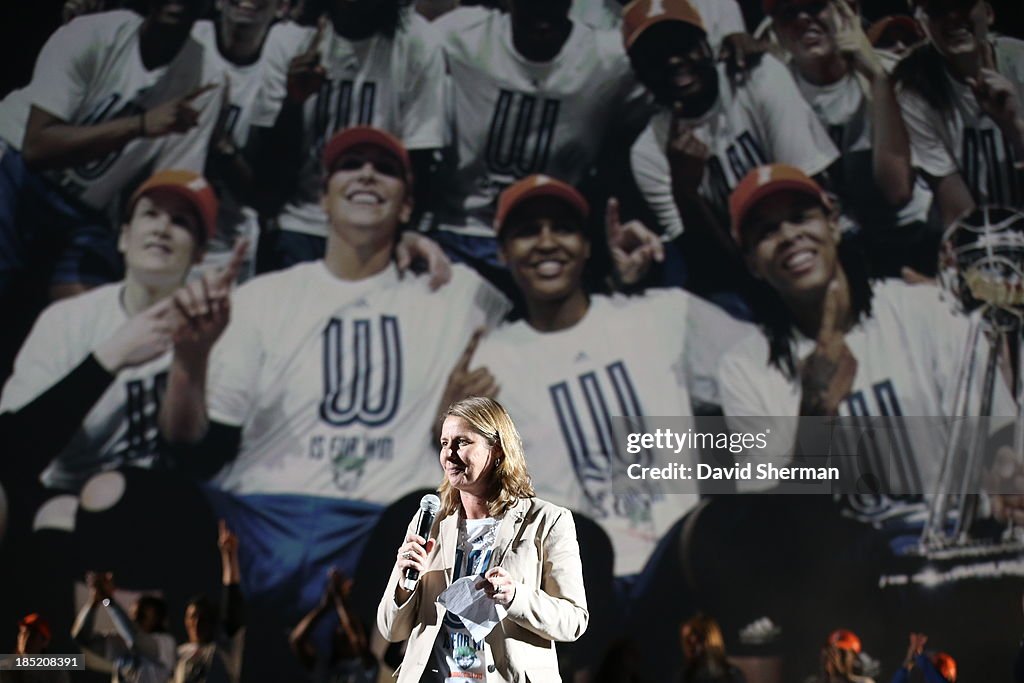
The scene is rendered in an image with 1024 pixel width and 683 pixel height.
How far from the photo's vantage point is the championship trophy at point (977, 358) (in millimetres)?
6727

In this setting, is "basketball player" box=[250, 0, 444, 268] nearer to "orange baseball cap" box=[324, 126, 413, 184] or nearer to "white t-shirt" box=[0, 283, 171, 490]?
"orange baseball cap" box=[324, 126, 413, 184]

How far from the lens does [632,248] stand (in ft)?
23.0

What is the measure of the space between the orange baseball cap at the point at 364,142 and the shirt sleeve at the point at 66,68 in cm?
159

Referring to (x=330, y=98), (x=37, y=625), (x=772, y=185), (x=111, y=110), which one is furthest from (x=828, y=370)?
(x=37, y=625)

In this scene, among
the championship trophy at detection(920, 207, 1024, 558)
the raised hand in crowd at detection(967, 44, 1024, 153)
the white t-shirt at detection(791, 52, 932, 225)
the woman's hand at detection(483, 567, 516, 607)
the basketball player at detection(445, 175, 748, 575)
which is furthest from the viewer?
the raised hand in crowd at detection(967, 44, 1024, 153)

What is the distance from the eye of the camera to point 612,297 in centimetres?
697

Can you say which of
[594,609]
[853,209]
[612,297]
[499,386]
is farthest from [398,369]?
[853,209]

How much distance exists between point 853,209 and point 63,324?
4.79 m

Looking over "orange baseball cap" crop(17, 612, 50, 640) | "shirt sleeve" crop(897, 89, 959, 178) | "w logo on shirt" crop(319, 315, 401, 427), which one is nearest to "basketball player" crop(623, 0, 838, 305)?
"shirt sleeve" crop(897, 89, 959, 178)

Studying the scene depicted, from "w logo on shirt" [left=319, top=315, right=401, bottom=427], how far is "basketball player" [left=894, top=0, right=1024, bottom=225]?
11.1ft

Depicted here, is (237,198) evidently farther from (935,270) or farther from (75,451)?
(935,270)

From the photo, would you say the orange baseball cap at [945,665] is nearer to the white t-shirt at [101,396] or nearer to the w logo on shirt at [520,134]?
the w logo on shirt at [520,134]

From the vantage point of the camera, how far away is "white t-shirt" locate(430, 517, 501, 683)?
7.89ft

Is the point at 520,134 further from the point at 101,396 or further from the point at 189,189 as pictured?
the point at 101,396
